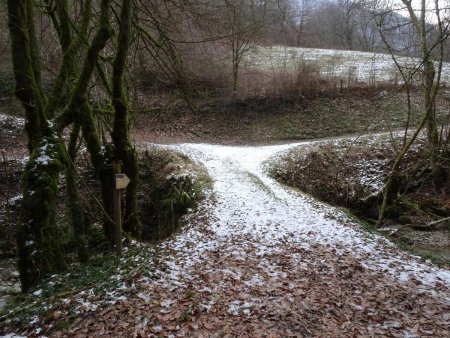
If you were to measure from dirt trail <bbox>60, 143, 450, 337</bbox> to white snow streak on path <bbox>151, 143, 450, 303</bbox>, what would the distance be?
0.03 meters

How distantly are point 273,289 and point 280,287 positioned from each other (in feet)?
0.43

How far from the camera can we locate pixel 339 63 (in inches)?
1132

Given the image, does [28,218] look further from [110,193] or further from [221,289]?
[221,289]

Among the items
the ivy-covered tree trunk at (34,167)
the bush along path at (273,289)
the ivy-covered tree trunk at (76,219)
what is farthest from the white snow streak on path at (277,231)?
the ivy-covered tree trunk at (34,167)

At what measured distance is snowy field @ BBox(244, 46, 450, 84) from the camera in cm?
2275

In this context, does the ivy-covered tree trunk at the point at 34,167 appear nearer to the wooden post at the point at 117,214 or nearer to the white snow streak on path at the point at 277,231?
the wooden post at the point at 117,214

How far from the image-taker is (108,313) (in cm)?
407

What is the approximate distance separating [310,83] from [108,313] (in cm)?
2074

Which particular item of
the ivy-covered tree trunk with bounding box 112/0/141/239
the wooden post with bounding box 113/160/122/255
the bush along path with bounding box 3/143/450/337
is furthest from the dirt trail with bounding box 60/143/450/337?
the ivy-covered tree trunk with bounding box 112/0/141/239

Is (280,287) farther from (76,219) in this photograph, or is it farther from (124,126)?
(76,219)

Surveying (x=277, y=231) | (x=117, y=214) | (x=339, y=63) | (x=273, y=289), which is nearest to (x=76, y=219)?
(x=117, y=214)

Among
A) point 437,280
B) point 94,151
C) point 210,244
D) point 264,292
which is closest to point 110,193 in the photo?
point 94,151

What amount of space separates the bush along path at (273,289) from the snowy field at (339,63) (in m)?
17.6

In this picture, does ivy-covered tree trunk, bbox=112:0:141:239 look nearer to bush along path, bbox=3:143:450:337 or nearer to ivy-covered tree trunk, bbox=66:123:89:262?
ivy-covered tree trunk, bbox=66:123:89:262
